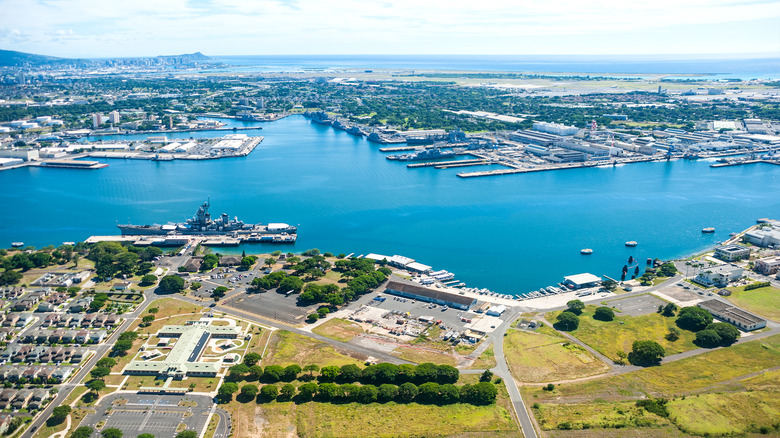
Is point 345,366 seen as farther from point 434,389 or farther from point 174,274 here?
point 174,274

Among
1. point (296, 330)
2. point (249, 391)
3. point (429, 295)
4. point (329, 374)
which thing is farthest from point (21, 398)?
point (429, 295)

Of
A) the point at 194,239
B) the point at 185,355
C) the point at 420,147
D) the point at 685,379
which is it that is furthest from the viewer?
the point at 420,147

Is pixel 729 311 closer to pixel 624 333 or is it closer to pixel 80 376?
pixel 624 333

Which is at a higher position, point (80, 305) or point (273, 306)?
point (80, 305)

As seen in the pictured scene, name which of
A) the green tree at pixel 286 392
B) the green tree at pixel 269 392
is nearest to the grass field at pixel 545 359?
the green tree at pixel 286 392

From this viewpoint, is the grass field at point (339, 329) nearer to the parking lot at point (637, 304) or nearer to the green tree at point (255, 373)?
the green tree at point (255, 373)

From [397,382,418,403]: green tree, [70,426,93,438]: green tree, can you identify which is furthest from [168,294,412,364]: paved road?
[70,426,93,438]: green tree
